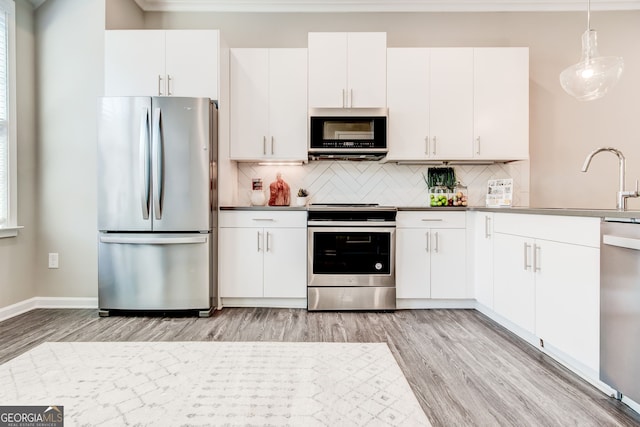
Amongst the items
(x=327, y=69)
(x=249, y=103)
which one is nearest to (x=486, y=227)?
(x=327, y=69)

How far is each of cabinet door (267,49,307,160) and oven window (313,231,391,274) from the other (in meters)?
0.88

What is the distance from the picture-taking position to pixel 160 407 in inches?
56.3

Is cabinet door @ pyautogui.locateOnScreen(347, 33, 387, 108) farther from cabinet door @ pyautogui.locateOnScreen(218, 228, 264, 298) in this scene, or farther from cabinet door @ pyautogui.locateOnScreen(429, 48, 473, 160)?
cabinet door @ pyautogui.locateOnScreen(218, 228, 264, 298)

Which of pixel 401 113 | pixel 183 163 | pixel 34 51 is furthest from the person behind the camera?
pixel 401 113

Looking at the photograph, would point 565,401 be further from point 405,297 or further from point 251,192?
point 251,192

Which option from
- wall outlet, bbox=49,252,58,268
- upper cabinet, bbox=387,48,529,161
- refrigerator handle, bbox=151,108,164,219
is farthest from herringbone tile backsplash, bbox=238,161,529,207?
wall outlet, bbox=49,252,58,268

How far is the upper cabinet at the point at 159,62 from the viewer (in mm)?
2814

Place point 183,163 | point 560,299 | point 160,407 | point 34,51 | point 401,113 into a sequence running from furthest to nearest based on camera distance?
point 401,113 → point 34,51 → point 183,163 → point 560,299 → point 160,407

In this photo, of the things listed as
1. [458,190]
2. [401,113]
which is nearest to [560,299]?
[458,190]

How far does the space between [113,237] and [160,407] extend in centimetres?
169

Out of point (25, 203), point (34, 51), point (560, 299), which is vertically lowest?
point (560, 299)

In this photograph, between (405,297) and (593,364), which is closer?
(593,364)

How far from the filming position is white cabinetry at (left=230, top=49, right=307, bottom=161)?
3029 millimetres

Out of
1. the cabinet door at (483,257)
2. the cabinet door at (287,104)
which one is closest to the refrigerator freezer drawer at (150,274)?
the cabinet door at (287,104)
